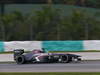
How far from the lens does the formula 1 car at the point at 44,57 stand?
1541 centimetres

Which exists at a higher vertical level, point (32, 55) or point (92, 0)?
point (92, 0)

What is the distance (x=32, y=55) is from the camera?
15742mm

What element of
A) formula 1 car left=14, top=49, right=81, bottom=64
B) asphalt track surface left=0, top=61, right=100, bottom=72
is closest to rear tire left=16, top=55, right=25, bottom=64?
formula 1 car left=14, top=49, right=81, bottom=64

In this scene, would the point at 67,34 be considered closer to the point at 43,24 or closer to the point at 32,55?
the point at 43,24

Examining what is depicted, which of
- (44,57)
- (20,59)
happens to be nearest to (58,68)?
(44,57)

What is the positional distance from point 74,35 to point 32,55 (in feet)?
29.5

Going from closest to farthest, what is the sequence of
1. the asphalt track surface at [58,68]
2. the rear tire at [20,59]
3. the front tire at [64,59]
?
the asphalt track surface at [58,68]
the front tire at [64,59]
the rear tire at [20,59]

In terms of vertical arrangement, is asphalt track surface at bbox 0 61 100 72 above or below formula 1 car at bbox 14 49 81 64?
below

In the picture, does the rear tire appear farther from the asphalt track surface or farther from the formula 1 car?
the asphalt track surface

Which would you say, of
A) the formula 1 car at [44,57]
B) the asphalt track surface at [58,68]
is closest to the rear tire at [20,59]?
the formula 1 car at [44,57]

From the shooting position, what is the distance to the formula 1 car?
1541cm

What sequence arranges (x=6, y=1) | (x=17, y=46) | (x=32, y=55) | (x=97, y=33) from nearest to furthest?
(x=32, y=55)
(x=17, y=46)
(x=97, y=33)
(x=6, y=1)

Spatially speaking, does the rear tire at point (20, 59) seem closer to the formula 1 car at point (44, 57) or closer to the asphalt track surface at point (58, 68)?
the formula 1 car at point (44, 57)

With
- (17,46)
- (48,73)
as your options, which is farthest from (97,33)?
(48,73)
